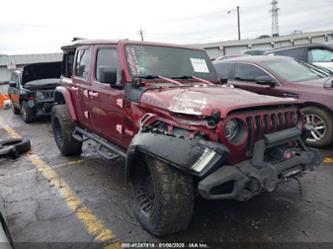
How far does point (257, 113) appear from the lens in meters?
2.98

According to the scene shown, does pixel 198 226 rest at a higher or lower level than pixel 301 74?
lower

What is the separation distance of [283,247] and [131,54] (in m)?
2.80

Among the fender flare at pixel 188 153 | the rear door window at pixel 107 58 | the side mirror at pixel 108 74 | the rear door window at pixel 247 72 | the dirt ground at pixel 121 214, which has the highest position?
the rear door window at pixel 107 58

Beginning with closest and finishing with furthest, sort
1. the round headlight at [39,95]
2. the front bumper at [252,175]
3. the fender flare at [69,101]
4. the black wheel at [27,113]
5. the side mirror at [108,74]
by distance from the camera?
the front bumper at [252,175]
the side mirror at [108,74]
the fender flare at [69,101]
the round headlight at [39,95]
the black wheel at [27,113]

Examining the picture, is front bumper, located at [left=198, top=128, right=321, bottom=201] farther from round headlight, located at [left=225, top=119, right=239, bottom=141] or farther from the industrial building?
the industrial building

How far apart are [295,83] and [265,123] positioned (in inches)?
123

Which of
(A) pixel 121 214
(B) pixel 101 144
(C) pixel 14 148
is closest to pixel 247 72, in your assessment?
(B) pixel 101 144

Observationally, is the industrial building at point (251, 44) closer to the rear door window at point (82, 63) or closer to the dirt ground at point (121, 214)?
the rear door window at point (82, 63)

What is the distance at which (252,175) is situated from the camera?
269 centimetres

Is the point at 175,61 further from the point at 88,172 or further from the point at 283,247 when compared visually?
the point at 283,247

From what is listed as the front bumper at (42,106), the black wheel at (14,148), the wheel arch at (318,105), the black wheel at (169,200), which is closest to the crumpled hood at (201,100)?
the black wheel at (169,200)

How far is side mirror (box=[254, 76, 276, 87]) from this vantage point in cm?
585

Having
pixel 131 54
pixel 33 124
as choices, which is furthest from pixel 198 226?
pixel 33 124

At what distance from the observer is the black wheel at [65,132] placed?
573 centimetres
